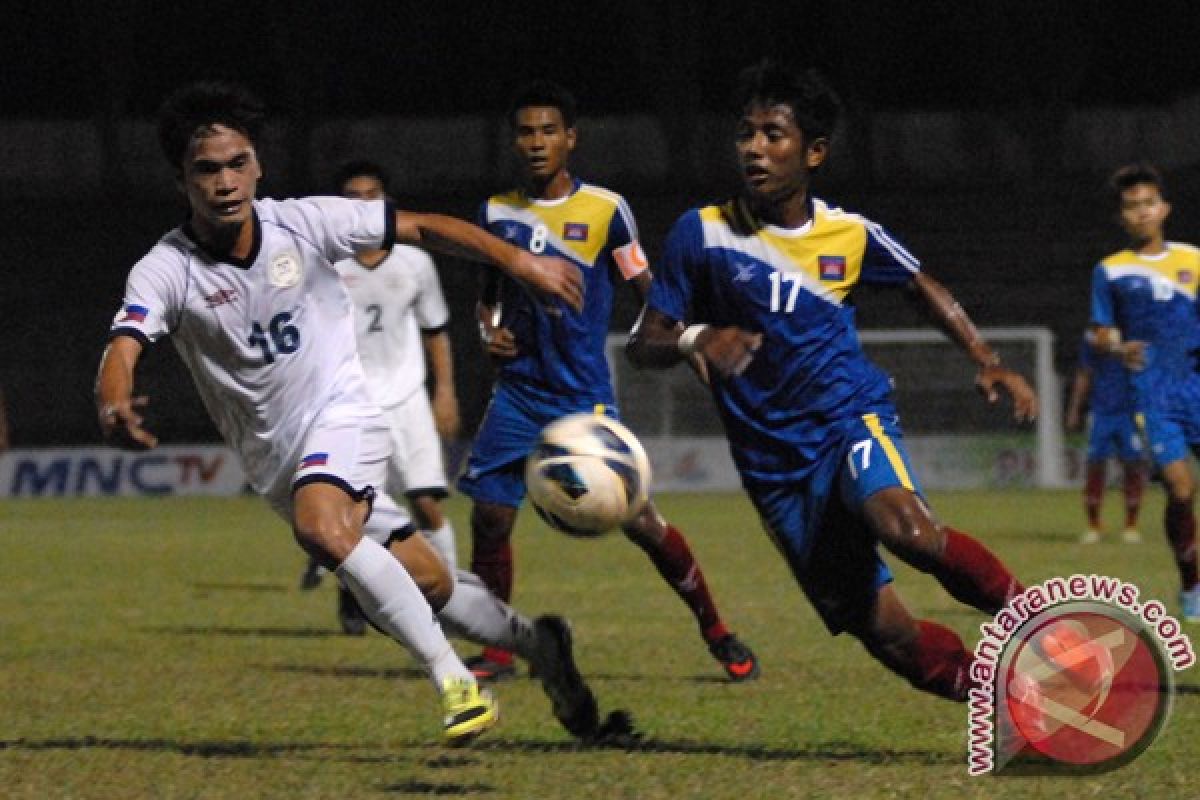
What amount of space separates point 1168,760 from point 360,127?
105ft

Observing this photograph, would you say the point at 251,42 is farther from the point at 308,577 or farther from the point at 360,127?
the point at 308,577

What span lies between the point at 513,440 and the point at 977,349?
279cm

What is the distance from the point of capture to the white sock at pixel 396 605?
609 centimetres

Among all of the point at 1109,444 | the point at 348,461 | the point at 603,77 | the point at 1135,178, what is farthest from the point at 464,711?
the point at 603,77

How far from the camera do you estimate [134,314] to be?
245 inches

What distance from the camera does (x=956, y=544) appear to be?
6.10 meters

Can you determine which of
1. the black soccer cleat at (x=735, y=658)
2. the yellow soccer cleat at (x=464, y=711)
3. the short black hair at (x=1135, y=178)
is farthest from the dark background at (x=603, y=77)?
the yellow soccer cleat at (x=464, y=711)

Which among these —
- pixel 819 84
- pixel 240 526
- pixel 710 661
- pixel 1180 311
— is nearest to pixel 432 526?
pixel 710 661

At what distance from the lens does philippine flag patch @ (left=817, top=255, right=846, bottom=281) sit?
21.1 feet

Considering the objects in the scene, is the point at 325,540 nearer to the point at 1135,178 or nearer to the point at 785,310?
the point at 785,310

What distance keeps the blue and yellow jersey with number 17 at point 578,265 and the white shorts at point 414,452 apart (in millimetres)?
2432

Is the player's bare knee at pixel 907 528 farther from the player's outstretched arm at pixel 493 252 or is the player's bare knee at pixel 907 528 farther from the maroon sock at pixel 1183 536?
the maroon sock at pixel 1183 536

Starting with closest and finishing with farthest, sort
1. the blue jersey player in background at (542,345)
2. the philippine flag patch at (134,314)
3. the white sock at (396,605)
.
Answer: the white sock at (396,605), the philippine flag patch at (134,314), the blue jersey player in background at (542,345)

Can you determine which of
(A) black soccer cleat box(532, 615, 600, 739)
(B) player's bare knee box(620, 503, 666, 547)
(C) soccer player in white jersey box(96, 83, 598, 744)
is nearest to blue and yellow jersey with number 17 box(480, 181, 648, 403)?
(B) player's bare knee box(620, 503, 666, 547)
